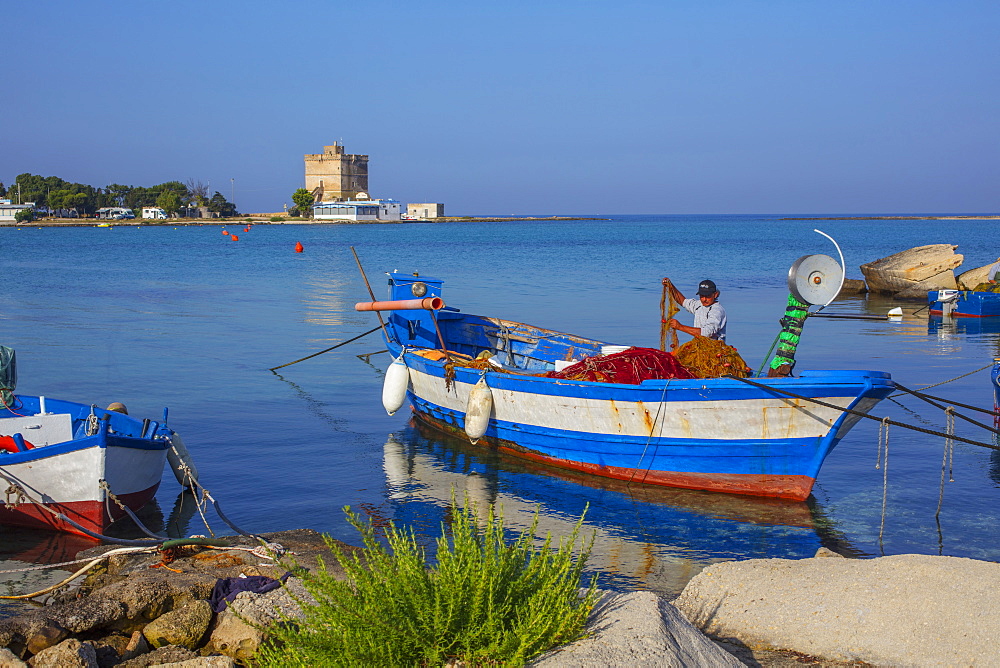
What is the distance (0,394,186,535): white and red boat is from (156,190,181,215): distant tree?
6466 inches

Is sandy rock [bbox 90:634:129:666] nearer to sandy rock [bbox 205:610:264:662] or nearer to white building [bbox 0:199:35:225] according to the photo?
sandy rock [bbox 205:610:264:662]

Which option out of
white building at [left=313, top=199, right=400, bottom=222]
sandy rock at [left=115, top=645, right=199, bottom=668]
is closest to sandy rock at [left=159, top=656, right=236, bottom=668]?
sandy rock at [left=115, top=645, right=199, bottom=668]

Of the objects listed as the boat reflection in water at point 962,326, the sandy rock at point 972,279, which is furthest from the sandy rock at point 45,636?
the sandy rock at point 972,279

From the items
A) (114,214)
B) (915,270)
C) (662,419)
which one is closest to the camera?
(662,419)

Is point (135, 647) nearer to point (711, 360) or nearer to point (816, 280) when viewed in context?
point (711, 360)

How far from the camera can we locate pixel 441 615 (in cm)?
429

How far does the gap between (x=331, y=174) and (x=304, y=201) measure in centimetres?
708

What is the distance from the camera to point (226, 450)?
41.8 feet

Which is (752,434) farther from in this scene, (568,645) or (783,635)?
(568,645)

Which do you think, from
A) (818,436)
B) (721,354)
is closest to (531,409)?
(721,354)

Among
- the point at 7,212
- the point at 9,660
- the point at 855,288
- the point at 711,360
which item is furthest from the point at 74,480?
the point at 7,212

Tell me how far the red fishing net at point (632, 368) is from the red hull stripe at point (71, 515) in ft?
17.5

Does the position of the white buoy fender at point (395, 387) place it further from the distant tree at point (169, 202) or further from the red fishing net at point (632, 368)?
the distant tree at point (169, 202)

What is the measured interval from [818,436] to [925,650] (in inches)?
183
